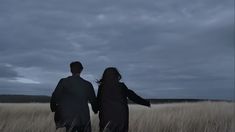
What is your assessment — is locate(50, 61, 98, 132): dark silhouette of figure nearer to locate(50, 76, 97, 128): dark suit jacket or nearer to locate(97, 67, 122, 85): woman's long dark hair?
locate(50, 76, 97, 128): dark suit jacket

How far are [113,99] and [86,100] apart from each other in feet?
1.50

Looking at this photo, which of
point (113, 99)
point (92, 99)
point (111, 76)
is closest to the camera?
point (111, 76)

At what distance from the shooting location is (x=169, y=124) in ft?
39.9

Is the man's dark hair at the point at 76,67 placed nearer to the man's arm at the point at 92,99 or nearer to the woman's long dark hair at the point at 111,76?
the man's arm at the point at 92,99

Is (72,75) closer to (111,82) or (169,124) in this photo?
(111,82)

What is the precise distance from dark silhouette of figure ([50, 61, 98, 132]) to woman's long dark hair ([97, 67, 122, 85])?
1.02 feet

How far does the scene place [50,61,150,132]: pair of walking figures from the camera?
8.80m

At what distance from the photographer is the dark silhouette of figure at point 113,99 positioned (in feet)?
28.8

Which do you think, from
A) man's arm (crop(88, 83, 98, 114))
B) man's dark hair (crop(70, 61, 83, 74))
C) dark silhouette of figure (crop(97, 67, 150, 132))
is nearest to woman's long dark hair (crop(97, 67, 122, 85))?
dark silhouette of figure (crop(97, 67, 150, 132))

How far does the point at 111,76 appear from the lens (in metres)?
8.73

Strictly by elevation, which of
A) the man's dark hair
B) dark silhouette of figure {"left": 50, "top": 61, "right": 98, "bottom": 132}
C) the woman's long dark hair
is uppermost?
the man's dark hair

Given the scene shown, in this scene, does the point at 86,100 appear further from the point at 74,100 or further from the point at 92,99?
the point at 74,100

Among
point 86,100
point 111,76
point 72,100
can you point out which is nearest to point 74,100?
point 72,100

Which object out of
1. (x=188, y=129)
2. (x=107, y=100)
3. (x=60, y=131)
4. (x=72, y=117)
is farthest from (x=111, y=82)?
(x=188, y=129)
